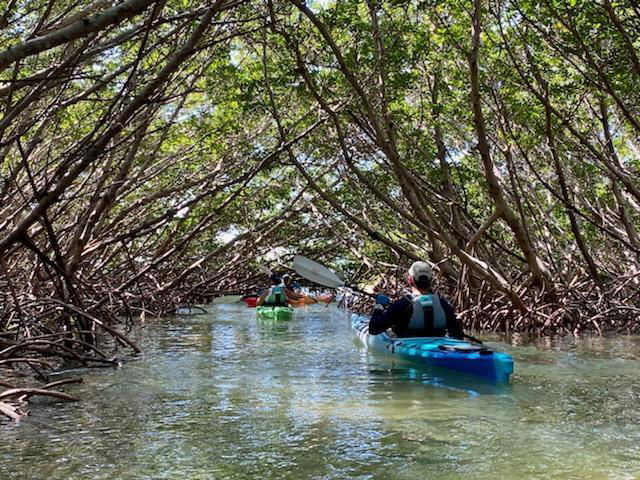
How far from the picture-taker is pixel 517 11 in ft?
30.7

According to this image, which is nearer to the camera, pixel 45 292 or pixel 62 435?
pixel 62 435

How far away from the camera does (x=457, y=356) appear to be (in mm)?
6512

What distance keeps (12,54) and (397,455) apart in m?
2.66

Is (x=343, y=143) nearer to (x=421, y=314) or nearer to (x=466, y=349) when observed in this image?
(x=421, y=314)

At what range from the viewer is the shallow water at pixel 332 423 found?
12.8 feet

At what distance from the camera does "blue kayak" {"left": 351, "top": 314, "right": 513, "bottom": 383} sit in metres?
6.35

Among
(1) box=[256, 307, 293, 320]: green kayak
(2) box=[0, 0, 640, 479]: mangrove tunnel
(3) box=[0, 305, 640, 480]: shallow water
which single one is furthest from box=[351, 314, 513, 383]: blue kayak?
(1) box=[256, 307, 293, 320]: green kayak

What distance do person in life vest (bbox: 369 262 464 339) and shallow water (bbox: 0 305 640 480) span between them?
389mm

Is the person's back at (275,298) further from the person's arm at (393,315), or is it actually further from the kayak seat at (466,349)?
the kayak seat at (466,349)

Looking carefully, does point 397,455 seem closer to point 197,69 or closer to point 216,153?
point 197,69

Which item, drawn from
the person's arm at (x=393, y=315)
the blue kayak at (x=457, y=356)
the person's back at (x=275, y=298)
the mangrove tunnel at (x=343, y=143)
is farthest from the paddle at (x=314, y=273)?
the person's back at (x=275, y=298)

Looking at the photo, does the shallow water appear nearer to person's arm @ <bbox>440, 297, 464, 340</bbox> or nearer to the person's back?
person's arm @ <bbox>440, 297, 464, 340</bbox>

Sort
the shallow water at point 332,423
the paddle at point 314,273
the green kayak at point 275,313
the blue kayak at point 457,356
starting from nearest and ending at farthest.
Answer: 1. the shallow water at point 332,423
2. the blue kayak at point 457,356
3. the paddle at point 314,273
4. the green kayak at point 275,313

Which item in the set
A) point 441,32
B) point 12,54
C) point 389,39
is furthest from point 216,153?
point 12,54
